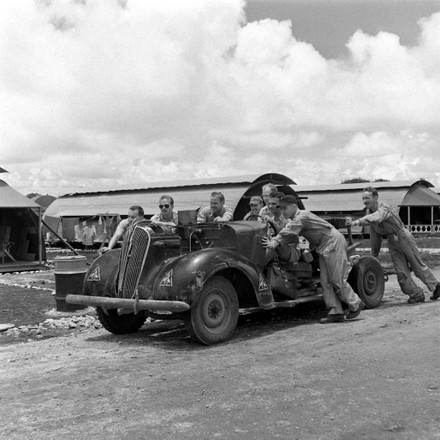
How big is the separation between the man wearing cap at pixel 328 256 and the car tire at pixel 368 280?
867 mm

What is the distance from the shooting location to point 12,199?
18109 mm

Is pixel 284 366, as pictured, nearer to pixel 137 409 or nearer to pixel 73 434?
pixel 137 409

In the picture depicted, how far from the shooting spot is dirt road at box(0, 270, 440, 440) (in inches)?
166

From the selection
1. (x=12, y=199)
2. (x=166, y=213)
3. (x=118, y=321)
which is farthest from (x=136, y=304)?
(x=12, y=199)

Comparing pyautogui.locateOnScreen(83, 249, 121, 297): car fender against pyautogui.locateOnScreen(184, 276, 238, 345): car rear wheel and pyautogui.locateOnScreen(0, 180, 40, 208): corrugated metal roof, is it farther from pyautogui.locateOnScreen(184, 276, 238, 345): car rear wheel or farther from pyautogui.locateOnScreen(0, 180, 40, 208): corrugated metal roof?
pyautogui.locateOnScreen(0, 180, 40, 208): corrugated metal roof

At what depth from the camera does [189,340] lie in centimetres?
737

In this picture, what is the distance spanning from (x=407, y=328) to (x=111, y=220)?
77.2 feet

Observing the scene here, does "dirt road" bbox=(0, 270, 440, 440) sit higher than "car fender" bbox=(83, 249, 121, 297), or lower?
lower

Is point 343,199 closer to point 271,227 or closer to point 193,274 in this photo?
point 271,227

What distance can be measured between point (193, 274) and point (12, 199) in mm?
12784

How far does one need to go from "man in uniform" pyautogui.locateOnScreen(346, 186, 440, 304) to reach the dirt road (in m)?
2.12

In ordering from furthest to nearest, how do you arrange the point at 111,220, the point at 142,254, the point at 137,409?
the point at 111,220, the point at 142,254, the point at 137,409

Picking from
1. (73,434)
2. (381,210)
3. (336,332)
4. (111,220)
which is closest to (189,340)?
(336,332)

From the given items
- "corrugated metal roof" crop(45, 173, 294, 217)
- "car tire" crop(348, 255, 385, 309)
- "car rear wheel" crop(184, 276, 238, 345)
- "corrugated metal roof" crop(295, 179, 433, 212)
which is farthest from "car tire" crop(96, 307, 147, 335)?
"corrugated metal roof" crop(295, 179, 433, 212)
